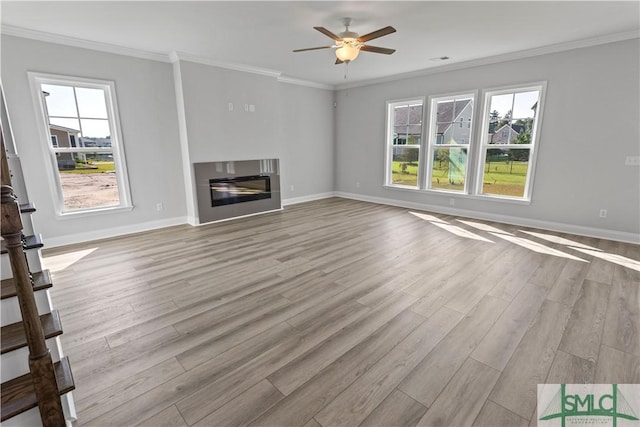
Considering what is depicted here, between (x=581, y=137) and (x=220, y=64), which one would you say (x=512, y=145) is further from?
(x=220, y=64)

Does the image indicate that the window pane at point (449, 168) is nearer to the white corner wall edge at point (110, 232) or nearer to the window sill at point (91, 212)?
the white corner wall edge at point (110, 232)

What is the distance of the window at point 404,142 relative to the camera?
20.7ft

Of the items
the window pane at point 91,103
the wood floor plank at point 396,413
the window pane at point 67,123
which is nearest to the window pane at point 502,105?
the wood floor plank at point 396,413

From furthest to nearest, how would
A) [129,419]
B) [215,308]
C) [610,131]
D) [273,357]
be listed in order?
1. [610,131]
2. [215,308]
3. [273,357]
4. [129,419]

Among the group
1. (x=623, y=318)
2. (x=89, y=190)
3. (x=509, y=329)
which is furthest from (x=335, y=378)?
(x=89, y=190)

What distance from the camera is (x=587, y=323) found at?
2.35 metres

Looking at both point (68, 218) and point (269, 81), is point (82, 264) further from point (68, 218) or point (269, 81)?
point (269, 81)

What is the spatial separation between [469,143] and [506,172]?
2.67ft

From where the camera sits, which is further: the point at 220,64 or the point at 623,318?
the point at 220,64

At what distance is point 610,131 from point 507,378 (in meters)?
4.33

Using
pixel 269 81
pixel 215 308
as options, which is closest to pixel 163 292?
pixel 215 308

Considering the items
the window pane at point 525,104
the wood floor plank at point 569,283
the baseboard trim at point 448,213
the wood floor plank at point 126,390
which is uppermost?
the window pane at point 525,104

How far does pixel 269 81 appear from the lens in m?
5.94

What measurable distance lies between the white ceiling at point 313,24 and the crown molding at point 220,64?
0.10 m
